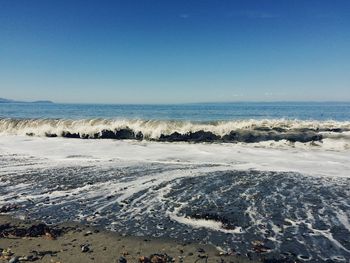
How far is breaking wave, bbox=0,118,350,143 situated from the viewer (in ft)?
82.8

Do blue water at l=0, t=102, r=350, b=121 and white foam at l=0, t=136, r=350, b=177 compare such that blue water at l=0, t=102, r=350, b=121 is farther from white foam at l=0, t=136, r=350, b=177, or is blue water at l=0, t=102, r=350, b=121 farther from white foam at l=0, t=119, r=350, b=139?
white foam at l=0, t=136, r=350, b=177

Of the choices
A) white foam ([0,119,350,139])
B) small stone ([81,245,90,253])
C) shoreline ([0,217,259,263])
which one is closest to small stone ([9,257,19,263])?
shoreline ([0,217,259,263])

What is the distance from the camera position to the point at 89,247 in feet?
23.4

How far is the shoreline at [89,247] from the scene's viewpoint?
6.62 meters

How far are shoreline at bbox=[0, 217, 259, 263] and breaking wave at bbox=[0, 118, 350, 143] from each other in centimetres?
1791

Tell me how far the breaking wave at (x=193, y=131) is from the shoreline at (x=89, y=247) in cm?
1791

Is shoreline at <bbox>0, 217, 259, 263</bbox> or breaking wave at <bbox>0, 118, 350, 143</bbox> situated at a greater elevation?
shoreline at <bbox>0, 217, 259, 263</bbox>

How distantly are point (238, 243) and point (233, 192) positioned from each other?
13.2 ft

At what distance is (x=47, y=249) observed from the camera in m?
7.03

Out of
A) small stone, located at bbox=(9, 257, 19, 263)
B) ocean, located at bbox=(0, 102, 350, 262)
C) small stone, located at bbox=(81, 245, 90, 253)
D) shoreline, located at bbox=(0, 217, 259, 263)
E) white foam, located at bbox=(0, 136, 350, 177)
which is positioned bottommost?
white foam, located at bbox=(0, 136, 350, 177)

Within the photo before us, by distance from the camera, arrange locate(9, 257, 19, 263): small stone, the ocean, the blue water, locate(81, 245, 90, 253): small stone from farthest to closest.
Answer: the blue water → the ocean → locate(81, 245, 90, 253): small stone → locate(9, 257, 19, 263): small stone

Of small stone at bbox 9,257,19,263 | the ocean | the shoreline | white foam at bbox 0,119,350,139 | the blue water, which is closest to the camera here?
small stone at bbox 9,257,19,263

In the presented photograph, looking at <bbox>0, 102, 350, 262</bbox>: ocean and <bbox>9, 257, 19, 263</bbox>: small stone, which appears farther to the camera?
<bbox>0, 102, 350, 262</bbox>: ocean

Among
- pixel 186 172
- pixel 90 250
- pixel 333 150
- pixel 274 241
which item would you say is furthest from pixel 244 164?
pixel 90 250
